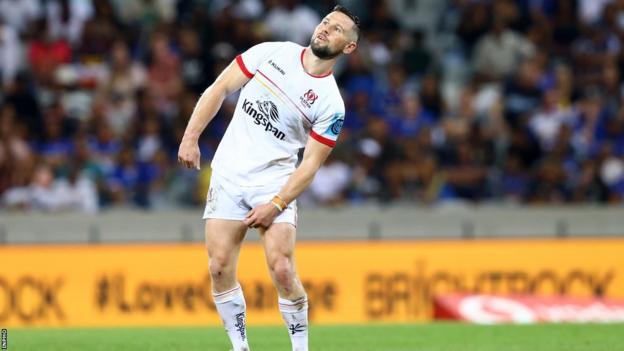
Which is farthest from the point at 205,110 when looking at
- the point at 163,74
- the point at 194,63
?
the point at 194,63

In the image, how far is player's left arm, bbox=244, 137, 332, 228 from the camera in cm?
827

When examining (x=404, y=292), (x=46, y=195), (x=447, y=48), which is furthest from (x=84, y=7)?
(x=404, y=292)

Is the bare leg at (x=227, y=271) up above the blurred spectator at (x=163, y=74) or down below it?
below

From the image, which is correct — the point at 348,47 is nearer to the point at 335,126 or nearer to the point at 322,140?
the point at 335,126

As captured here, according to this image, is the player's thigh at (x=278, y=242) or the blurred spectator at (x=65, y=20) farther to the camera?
the blurred spectator at (x=65, y=20)

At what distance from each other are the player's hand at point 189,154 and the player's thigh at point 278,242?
66cm

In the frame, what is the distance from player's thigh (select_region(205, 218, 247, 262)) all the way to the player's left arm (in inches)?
7.2

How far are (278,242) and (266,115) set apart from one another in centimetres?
88

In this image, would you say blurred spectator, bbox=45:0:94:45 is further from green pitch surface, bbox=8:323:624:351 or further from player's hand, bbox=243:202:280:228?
player's hand, bbox=243:202:280:228

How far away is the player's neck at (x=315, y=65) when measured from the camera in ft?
28.0

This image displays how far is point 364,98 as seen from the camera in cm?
1828

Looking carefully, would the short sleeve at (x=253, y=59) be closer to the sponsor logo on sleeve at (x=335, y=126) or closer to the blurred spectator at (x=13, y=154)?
the sponsor logo on sleeve at (x=335, y=126)

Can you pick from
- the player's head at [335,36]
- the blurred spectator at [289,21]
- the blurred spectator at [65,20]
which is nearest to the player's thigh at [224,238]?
the player's head at [335,36]

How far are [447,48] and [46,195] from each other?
24.6 ft
